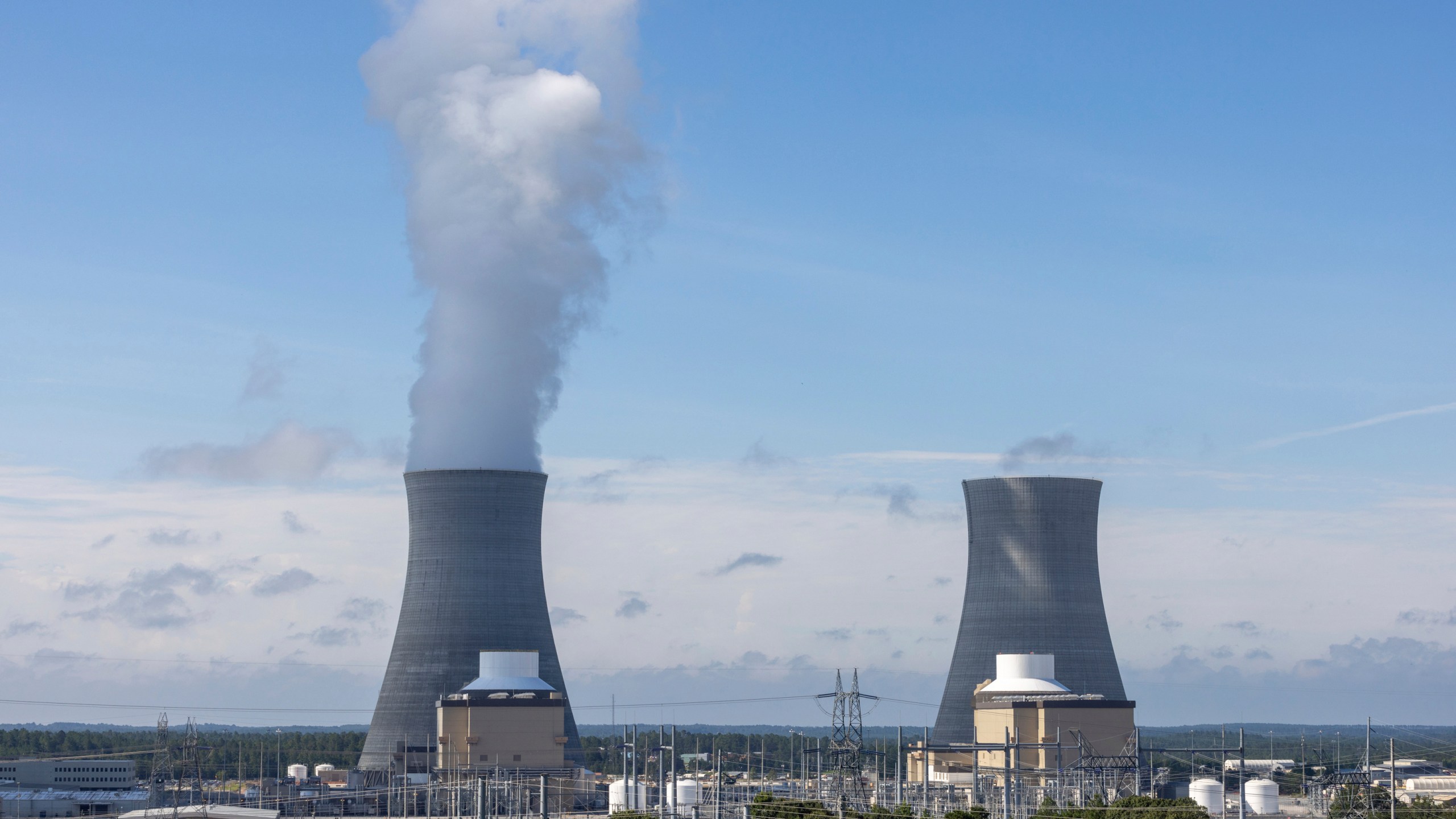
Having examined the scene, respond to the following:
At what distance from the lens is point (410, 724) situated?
46.9 m

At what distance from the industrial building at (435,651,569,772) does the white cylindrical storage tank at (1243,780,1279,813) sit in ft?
73.7

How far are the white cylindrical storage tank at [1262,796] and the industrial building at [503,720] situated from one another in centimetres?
2246

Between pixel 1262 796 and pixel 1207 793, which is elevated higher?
pixel 1207 793

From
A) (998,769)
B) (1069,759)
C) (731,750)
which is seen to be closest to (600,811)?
(1069,759)

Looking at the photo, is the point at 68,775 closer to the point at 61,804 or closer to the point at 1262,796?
the point at 61,804

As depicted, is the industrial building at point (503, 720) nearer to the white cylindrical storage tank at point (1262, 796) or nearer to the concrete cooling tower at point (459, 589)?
the concrete cooling tower at point (459, 589)

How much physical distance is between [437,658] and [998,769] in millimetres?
18298

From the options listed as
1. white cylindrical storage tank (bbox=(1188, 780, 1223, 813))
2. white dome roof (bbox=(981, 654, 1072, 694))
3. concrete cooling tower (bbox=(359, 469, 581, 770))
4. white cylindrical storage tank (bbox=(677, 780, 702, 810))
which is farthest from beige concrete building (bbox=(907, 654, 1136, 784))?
concrete cooling tower (bbox=(359, 469, 581, 770))

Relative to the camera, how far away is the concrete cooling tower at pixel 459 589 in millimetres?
43812

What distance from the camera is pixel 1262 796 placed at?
47.3 meters

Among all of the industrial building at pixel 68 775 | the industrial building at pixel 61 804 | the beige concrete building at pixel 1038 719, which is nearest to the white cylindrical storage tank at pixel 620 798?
the beige concrete building at pixel 1038 719

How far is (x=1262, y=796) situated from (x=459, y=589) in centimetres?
2670

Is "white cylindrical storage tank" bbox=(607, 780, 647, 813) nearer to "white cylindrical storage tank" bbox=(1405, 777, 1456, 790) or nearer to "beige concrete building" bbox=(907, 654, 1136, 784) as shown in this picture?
"beige concrete building" bbox=(907, 654, 1136, 784)

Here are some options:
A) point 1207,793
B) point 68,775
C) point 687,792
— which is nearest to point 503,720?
point 687,792
